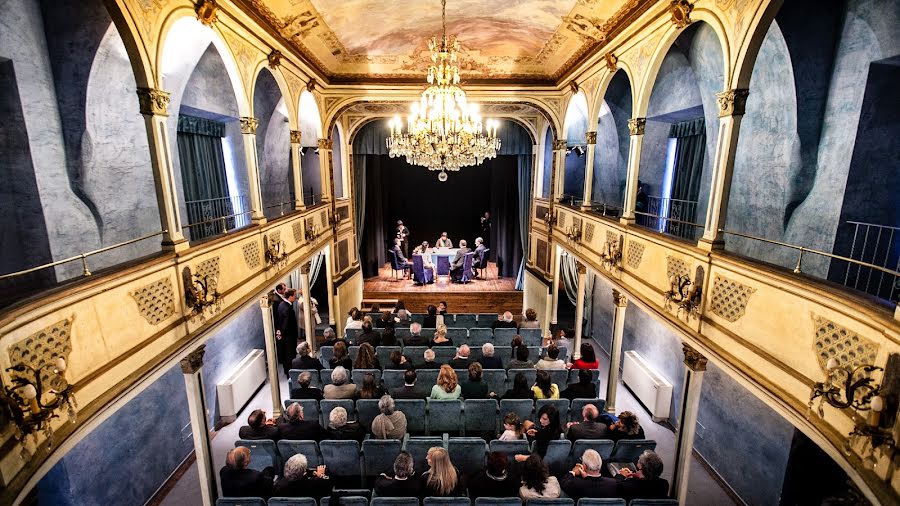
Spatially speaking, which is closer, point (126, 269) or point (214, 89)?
point (126, 269)

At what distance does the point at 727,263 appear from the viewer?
414 cm

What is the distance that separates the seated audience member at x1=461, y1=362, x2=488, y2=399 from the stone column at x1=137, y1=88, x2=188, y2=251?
3.84 meters

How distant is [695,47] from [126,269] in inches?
333

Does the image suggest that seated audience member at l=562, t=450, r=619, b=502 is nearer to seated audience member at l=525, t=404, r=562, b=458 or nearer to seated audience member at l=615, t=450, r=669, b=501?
seated audience member at l=615, t=450, r=669, b=501

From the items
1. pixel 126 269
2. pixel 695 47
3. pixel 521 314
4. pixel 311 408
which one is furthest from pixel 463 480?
pixel 521 314

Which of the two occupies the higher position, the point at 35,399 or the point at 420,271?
the point at 35,399

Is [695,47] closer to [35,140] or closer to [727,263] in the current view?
[727,263]

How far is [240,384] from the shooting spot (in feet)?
25.8

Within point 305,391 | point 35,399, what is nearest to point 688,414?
point 305,391

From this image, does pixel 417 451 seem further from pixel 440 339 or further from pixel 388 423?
pixel 440 339

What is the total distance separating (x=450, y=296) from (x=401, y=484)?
9180 millimetres

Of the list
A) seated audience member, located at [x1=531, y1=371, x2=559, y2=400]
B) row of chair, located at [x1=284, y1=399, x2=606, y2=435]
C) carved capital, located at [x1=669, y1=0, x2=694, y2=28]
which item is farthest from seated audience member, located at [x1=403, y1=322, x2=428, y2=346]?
carved capital, located at [x1=669, y1=0, x2=694, y2=28]

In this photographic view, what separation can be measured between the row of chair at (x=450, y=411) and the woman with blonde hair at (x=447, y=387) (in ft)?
0.32

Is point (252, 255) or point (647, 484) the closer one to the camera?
point (647, 484)
